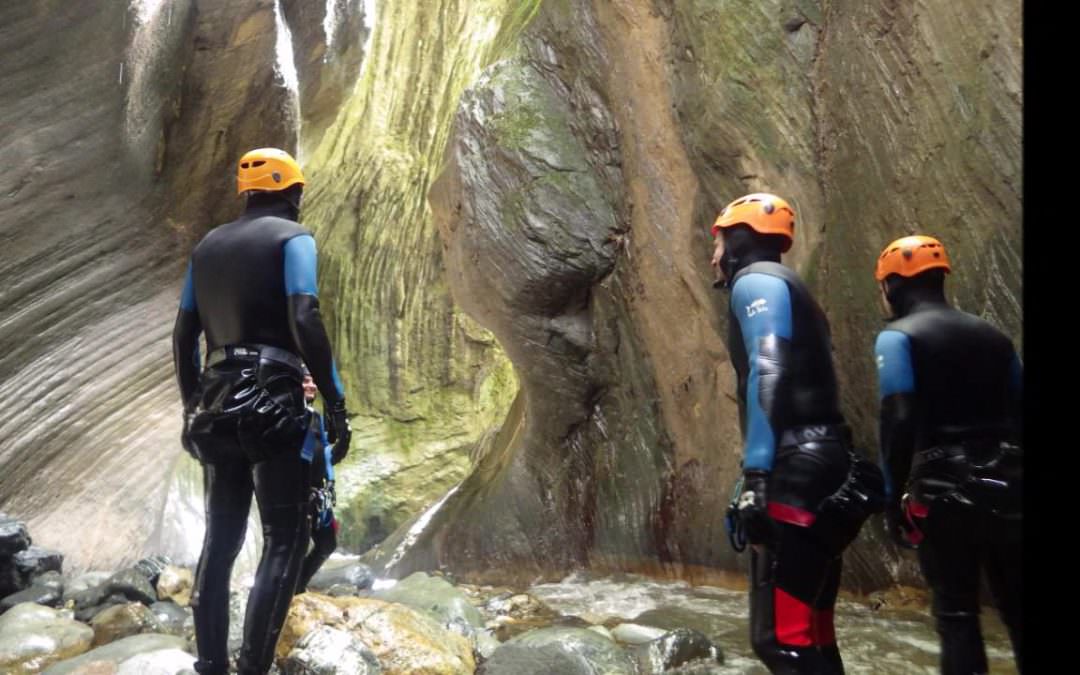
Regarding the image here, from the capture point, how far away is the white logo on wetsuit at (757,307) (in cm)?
272

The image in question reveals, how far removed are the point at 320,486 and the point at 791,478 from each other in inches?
68.7

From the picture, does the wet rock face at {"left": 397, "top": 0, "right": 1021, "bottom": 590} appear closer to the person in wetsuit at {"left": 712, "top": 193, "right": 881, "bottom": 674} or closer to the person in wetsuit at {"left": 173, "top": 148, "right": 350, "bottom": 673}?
the person in wetsuit at {"left": 712, "top": 193, "right": 881, "bottom": 674}

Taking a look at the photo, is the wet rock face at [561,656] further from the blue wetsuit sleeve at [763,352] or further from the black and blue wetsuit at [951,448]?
the black and blue wetsuit at [951,448]

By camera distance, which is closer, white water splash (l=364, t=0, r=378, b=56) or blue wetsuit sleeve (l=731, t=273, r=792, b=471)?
blue wetsuit sleeve (l=731, t=273, r=792, b=471)

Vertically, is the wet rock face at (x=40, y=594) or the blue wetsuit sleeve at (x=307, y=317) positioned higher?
the blue wetsuit sleeve at (x=307, y=317)

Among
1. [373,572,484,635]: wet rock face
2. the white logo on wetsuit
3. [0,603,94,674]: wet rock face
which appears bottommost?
[373,572,484,635]: wet rock face

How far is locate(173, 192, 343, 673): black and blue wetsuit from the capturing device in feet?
11.1

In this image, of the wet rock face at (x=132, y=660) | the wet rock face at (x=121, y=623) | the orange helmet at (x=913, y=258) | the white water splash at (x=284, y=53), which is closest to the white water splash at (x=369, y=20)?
the white water splash at (x=284, y=53)

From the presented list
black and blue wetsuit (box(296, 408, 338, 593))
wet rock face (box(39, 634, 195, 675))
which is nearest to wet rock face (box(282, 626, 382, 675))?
black and blue wetsuit (box(296, 408, 338, 593))

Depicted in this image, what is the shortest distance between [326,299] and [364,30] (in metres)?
3.64

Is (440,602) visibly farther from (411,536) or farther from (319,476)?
(411,536)

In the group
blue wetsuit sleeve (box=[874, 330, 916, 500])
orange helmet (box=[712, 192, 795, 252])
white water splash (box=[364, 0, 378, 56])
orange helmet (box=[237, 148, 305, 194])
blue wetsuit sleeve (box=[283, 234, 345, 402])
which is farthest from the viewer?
white water splash (box=[364, 0, 378, 56])

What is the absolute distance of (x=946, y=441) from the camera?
209 centimetres

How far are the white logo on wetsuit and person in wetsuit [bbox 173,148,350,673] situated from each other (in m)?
1.50
